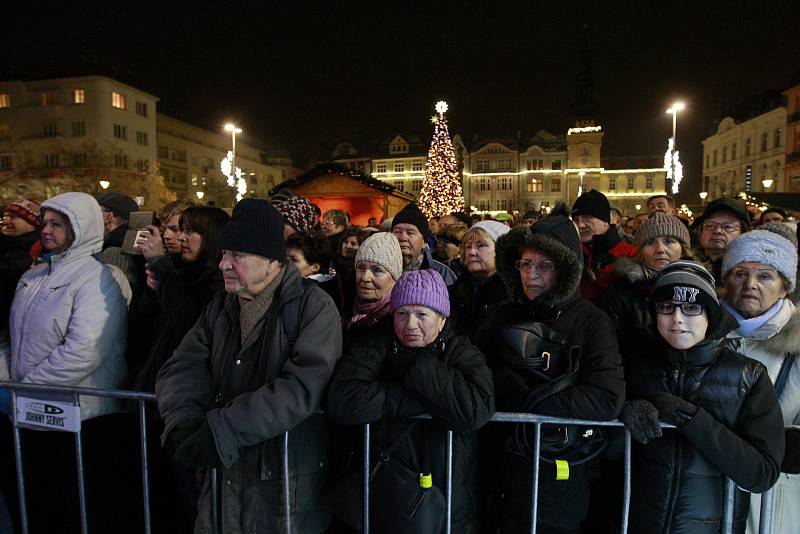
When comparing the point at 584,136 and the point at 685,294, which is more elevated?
the point at 584,136

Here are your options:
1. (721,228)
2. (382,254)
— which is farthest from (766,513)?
(721,228)

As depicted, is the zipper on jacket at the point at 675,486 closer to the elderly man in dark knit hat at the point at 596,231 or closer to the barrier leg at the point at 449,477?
the barrier leg at the point at 449,477

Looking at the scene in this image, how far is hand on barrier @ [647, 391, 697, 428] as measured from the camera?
2.26 metres

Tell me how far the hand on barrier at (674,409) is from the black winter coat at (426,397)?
83 centimetres

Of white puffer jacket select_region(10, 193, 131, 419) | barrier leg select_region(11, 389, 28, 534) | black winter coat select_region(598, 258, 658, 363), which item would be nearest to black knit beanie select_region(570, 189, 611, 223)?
black winter coat select_region(598, 258, 658, 363)

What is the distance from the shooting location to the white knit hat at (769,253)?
110 inches

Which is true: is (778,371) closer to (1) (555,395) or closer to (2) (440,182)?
(1) (555,395)

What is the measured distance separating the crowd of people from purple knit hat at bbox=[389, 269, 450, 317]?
0.01 m

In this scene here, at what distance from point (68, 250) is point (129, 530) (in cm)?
215

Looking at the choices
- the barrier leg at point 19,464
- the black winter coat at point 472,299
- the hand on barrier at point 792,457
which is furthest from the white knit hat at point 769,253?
the barrier leg at point 19,464

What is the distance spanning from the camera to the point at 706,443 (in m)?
2.23

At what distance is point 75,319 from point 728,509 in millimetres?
4029

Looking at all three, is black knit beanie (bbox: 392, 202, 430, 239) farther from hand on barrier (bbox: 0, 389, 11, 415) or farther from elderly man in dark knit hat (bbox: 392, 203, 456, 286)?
hand on barrier (bbox: 0, 389, 11, 415)

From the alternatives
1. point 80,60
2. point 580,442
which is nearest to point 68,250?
point 580,442
